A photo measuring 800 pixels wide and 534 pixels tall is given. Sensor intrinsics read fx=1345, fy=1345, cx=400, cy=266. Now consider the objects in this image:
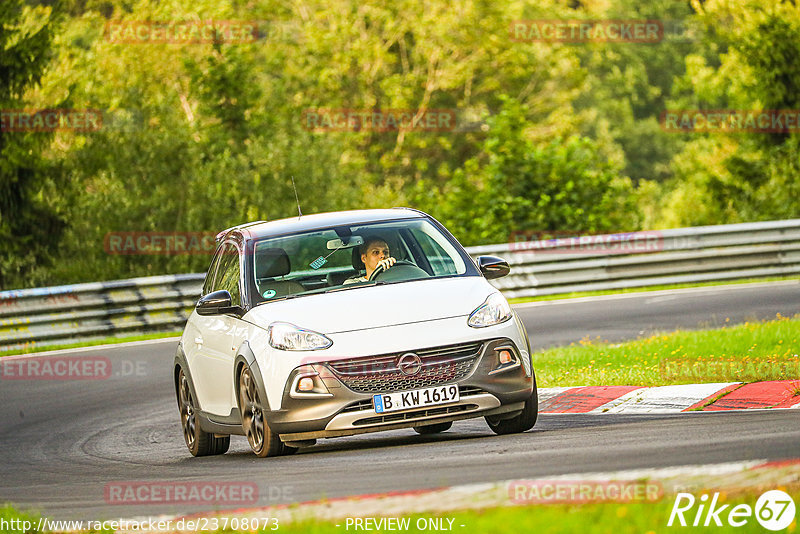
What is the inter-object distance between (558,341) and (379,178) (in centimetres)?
3592

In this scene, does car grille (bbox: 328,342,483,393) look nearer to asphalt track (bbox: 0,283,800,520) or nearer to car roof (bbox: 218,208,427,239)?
asphalt track (bbox: 0,283,800,520)

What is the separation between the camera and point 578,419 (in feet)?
33.2

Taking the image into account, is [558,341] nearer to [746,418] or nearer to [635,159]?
[746,418]

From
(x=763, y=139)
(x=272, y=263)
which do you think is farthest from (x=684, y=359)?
(x=763, y=139)

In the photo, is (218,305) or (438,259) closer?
(218,305)

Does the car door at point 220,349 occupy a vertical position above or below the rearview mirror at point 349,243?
below

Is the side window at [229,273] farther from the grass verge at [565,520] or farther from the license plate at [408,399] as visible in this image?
the grass verge at [565,520]

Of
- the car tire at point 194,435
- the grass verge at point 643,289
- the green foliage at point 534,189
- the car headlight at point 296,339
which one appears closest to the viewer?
the car headlight at point 296,339

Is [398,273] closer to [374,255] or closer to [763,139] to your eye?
[374,255]

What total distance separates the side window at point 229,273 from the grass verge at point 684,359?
326 cm

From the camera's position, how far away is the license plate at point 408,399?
8383mm

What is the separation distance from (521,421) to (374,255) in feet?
5.33

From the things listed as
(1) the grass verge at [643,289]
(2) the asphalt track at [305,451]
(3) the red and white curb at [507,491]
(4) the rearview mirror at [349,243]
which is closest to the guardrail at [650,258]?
(1) the grass verge at [643,289]

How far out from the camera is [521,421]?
917 cm
